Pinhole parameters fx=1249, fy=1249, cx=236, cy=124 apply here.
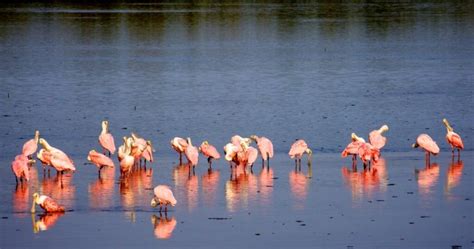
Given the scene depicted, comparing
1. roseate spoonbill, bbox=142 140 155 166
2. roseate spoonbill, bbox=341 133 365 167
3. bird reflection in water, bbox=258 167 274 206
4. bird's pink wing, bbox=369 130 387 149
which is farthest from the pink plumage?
roseate spoonbill, bbox=142 140 155 166

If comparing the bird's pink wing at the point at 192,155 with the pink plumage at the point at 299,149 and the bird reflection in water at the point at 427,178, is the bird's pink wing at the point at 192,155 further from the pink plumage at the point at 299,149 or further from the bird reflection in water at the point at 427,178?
the bird reflection in water at the point at 427,178

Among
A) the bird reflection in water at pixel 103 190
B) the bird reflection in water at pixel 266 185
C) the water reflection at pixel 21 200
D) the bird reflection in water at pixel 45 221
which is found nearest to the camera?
the bird reflection in water at pixel 45 221

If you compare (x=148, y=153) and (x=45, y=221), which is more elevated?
(x=148, y=153)

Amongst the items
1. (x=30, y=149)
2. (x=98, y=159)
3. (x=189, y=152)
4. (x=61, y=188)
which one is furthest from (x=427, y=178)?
(x=30, y=149)

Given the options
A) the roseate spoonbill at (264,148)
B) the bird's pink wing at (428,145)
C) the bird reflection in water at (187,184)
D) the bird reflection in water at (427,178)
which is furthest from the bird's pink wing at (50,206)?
the bird's pink wing at (428,145)

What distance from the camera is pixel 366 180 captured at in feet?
46.4

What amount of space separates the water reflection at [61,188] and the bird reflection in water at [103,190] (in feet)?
0.68

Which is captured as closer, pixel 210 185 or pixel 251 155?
pixel 210 185

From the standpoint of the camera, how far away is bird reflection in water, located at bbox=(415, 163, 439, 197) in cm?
1349

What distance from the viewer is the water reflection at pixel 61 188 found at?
13.0 metres

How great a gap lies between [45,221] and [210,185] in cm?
246

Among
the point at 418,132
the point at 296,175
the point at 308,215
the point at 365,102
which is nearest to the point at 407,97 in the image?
the point at 365,102

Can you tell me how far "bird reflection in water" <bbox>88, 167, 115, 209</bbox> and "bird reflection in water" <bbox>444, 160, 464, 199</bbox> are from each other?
3.58 m

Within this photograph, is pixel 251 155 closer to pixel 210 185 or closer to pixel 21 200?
pixel 210 185
